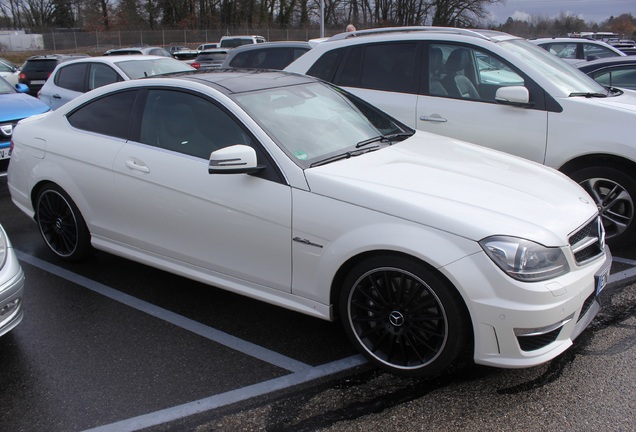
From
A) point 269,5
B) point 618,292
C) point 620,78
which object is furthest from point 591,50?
point 269,5

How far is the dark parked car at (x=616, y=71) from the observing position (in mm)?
7324

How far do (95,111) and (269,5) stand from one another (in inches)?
2170

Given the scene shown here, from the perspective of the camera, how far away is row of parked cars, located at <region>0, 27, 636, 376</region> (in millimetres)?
2775

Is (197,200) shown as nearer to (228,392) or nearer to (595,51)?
(228,392)

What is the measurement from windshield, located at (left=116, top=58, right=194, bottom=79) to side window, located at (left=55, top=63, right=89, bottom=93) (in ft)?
2.59

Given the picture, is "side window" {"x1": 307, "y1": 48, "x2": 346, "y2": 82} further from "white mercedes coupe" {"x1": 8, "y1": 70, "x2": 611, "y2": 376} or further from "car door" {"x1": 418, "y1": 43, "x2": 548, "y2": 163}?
"white mercedes coupe" {"x1": 8, "y1": 70, "x2": 611, "y2": 376}

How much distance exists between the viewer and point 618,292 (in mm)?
4086

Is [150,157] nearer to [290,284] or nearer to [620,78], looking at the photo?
[290,284]

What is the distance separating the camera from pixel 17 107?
25.0 ft

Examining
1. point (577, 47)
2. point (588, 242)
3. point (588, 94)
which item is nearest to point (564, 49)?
point (577, 47)

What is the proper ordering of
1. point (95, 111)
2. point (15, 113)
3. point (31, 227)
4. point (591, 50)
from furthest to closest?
point (591, 50) < point (15, 113) < point (31, 227) < point (95, 111)

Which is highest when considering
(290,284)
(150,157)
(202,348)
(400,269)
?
(150,157)

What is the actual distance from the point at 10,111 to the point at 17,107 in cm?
22

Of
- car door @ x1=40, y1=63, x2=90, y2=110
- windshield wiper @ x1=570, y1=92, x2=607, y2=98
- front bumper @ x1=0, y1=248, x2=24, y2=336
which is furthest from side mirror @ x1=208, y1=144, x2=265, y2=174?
car door @ x1=40, y1=63, x2=90, y2=110
